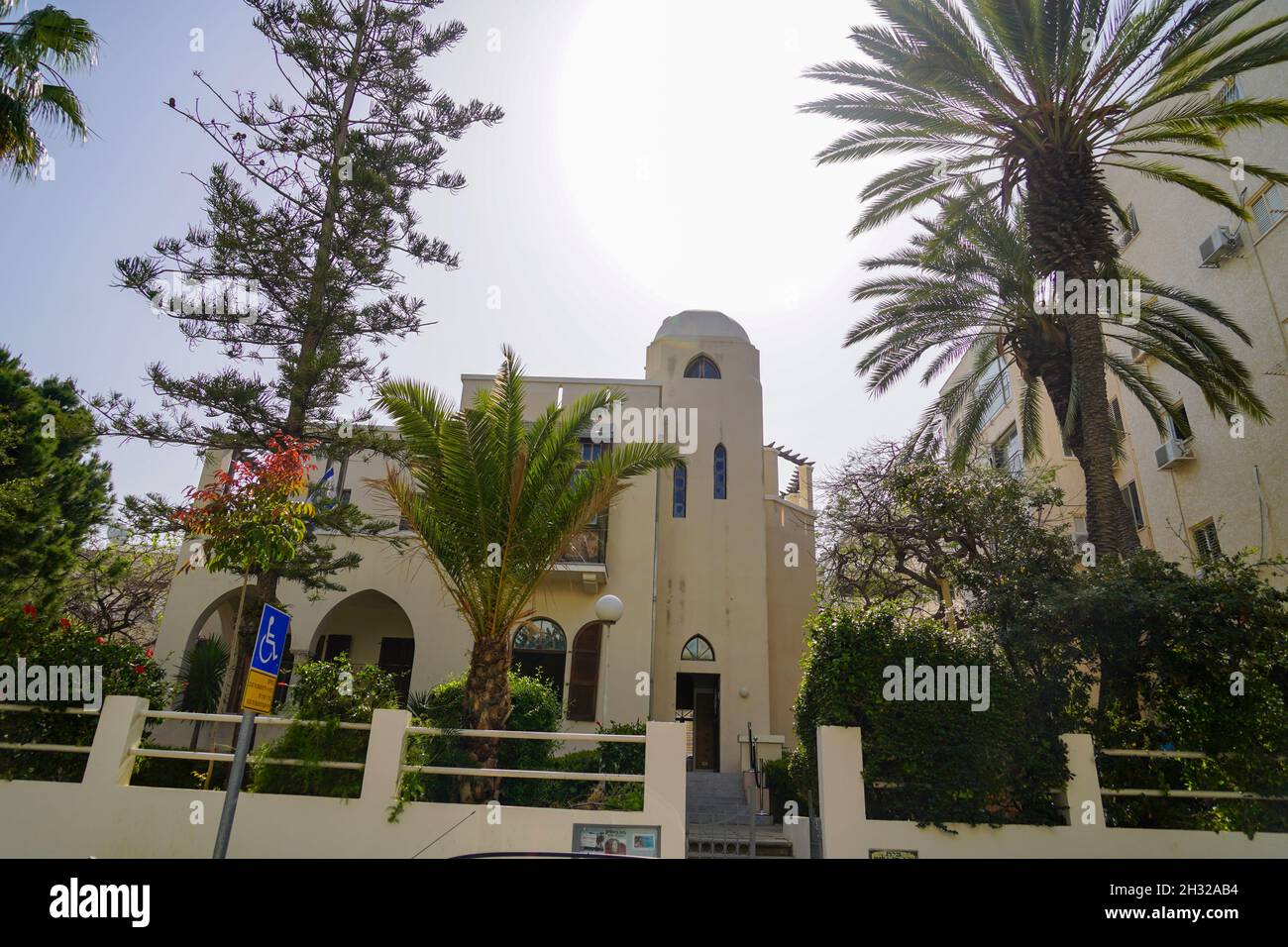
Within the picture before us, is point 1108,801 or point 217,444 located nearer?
point 1108,801

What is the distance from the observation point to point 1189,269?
14.7 m

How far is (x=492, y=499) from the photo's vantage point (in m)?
8.77

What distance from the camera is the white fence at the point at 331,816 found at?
284 inches

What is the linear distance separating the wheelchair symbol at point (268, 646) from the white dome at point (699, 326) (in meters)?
15.7

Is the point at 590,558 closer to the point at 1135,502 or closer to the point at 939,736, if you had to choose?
the point at 939,736

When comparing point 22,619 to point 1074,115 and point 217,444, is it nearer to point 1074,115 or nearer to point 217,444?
point 217,444

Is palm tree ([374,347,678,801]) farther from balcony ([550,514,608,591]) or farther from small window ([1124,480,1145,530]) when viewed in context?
small window ([1124,480,1145,530])

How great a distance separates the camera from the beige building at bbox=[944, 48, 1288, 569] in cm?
1240

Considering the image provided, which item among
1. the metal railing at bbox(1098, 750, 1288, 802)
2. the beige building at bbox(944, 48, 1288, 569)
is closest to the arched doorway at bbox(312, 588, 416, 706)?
the beige building at bbox(944, 48, 1288, 569)

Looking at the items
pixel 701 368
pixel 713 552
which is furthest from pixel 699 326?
pixel 713 552

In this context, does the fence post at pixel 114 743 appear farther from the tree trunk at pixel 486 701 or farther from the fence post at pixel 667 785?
the fence post at pixel 667 785
